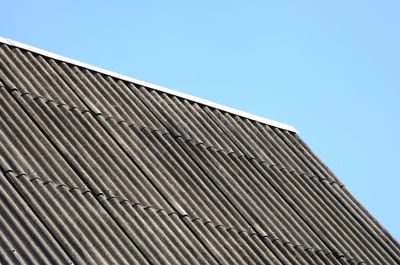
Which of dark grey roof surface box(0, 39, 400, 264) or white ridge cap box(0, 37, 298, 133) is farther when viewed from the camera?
white ridge cap box(0, 37, 298, 133)

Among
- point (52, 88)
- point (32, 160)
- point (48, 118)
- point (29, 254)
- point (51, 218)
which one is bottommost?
point (29, 254)

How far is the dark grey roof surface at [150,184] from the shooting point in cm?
954

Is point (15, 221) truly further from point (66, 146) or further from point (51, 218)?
point (66, 146)

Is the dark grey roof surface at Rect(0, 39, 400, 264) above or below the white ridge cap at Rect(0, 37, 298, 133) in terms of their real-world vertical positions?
below

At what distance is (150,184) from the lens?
11148 millimetres

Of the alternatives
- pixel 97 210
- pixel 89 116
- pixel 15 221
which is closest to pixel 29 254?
pixel 15 221

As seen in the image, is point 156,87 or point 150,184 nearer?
point 150,184

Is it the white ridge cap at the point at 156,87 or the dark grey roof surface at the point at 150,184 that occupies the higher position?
the white ridge cap at the point at 156,87

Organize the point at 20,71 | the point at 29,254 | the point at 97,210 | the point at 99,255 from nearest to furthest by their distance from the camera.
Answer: the point at 29,254, the point at 99,255, the point at 97,210, the point at 20,71

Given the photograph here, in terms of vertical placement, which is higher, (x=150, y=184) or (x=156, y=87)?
(x=156, y=87)

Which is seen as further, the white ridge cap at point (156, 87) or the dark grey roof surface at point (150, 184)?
the white ridge cap at point (156, 87)

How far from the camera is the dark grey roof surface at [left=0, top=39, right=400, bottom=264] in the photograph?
9539 millimetres

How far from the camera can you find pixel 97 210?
10.0m

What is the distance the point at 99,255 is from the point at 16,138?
1838mm
